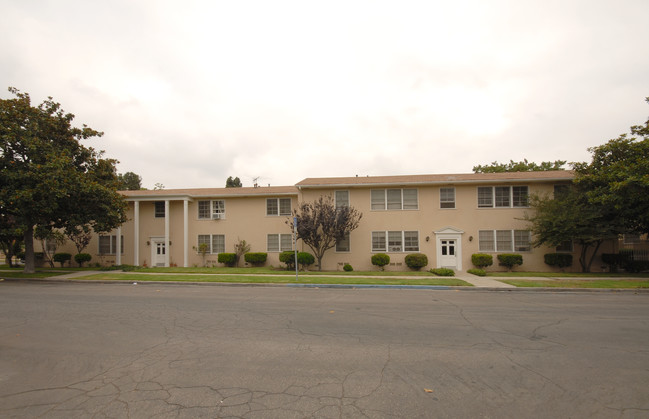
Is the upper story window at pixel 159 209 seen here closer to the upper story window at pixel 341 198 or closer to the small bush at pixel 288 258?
the small bush at pixel 288 258

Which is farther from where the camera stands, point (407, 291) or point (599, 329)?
point (407, 291)

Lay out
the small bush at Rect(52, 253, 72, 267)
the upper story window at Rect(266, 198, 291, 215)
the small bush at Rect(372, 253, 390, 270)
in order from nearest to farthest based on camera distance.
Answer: the small bush at Rect(372, 253, 390, 270)
the upper story window at Rect(266, 198, 291, 215)
the small bush at Rect(52, 253, 72, 267)

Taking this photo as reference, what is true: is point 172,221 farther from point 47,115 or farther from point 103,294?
point 103,294

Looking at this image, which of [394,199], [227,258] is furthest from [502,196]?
[227,258]

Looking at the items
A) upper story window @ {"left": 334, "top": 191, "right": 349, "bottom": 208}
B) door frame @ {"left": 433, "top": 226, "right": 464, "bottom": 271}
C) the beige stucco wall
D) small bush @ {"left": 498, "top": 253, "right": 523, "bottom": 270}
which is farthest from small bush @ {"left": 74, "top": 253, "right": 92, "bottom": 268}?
small bush @ {"left": 498, "top": 253, "right": 523, "bottom": 270}

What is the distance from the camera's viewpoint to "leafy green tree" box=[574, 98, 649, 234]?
1563 centimetres

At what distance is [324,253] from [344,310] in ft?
42.0

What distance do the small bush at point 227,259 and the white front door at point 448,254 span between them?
45.5ft

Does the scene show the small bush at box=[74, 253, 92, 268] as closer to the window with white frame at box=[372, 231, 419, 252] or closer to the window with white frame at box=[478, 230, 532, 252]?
the window with white frame at box=[372, 231, 419, 252]

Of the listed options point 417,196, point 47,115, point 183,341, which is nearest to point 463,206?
point 417,196

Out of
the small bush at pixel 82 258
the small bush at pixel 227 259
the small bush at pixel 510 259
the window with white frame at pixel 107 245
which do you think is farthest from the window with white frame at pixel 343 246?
the small bush at pixel 82 258

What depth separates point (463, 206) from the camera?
21.5m

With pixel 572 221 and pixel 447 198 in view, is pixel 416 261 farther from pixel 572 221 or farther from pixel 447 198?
pixel 572 221

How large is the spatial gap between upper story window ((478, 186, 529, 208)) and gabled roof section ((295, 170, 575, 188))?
687 mm
